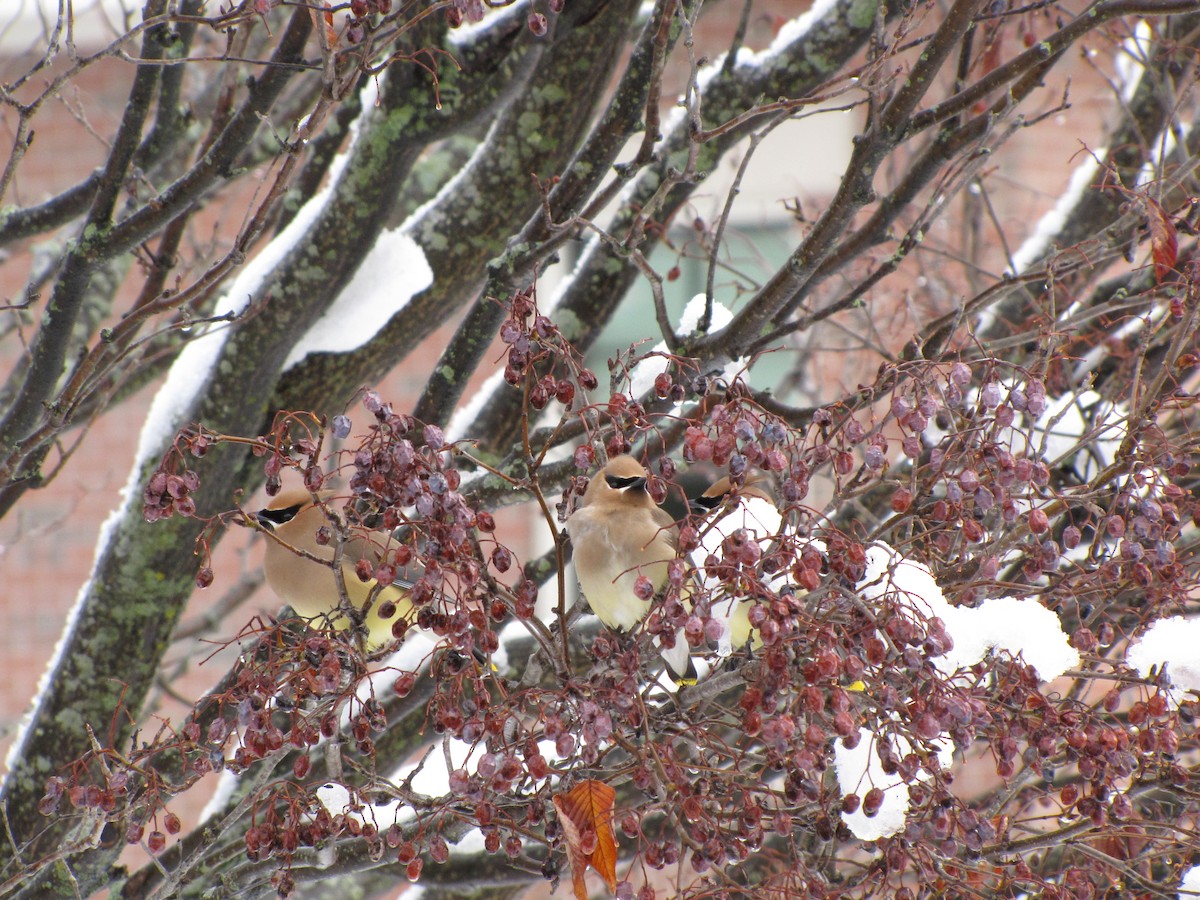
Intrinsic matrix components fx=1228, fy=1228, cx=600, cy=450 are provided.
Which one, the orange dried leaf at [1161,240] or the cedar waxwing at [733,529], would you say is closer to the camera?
the cedar waxwing at [733,529]

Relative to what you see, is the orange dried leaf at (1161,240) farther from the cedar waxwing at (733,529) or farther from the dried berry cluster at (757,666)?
the cedar waxwing at (733,529)

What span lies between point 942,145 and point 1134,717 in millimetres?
1000

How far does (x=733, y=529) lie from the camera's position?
1.64 metres

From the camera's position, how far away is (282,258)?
271 centimetres

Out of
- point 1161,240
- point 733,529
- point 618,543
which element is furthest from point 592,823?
point 1161,240

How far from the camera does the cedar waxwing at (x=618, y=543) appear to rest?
77.6 inches

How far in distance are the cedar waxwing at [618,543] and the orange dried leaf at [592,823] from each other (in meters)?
0.45

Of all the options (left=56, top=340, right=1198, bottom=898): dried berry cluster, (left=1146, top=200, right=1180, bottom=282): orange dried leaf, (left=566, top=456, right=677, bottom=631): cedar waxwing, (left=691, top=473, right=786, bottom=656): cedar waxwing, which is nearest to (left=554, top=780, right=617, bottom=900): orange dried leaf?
(left=56, top=340, right=1198, bottom=898): dried berry cluster

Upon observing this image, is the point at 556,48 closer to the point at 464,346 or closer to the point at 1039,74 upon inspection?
the point at 464,346

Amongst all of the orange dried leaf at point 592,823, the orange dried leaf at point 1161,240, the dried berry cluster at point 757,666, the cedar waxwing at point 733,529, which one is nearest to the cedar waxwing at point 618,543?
the cedar waxwing at point 733,529

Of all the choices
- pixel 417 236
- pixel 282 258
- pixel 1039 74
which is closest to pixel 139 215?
pixel 282 258

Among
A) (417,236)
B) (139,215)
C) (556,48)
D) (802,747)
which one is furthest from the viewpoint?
(417,236)

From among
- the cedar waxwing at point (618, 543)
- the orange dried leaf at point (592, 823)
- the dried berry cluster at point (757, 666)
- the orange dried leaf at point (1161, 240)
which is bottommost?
the orange dried leaf at point (592, 823)

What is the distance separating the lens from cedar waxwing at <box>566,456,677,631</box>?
197 cm
